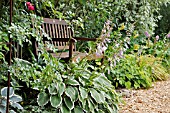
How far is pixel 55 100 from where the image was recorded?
2.54m

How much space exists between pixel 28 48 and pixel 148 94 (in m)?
1.89

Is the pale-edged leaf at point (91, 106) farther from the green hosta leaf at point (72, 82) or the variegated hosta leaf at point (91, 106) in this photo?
the green hosta leaf at point (72, 82)

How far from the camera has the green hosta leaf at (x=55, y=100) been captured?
98.7 inches

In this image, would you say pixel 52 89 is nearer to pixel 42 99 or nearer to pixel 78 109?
pixel 42 99

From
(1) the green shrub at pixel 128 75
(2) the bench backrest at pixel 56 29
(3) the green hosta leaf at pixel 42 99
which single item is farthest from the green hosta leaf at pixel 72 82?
(1) the green shrub at pixel 128 75

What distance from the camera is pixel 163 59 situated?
5.67 meters

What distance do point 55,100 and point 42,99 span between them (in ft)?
0.39

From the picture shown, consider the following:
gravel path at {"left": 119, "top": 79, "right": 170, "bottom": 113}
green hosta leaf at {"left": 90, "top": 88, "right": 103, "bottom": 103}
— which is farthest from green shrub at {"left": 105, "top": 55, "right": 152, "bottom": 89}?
green hosta leaf at {"left": 90, "top": 88, "right": 103, "bottom": 103}

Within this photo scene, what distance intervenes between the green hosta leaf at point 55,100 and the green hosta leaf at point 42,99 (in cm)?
5

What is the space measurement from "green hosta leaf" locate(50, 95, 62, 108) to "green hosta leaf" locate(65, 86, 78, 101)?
0.31 feet

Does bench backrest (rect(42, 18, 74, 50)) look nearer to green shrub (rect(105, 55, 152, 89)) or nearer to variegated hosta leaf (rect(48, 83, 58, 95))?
green shrub (rect(105, 55, 152, 89))

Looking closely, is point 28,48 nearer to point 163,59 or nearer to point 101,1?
point 101,1

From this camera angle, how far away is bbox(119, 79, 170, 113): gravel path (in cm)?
336

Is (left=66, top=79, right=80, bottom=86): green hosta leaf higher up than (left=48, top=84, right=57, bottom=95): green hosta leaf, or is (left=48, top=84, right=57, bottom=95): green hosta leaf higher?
(left=66, top=79, right=80, bottom=86): green hosta leaf
